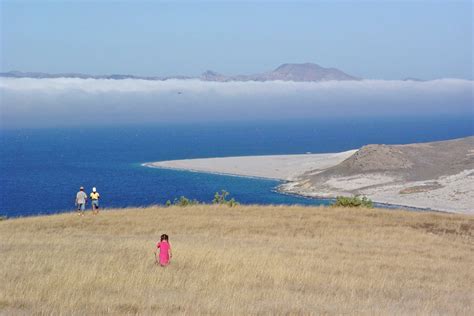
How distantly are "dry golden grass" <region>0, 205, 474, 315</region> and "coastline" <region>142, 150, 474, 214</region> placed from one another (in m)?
52.4

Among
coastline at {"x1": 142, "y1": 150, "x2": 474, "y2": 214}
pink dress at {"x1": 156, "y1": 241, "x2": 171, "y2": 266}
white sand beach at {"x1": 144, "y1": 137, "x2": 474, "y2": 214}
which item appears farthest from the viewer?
white sand beach at {"x1": 144, "y1": 137, "x2": 474, "y2": 214}

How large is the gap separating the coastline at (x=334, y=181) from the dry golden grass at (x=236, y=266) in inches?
2064

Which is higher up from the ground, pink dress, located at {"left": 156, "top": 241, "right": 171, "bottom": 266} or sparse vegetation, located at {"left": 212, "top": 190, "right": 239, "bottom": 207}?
pink dress, located at {"left": 156, "top": 241, "right": 171, "bottom": 266}

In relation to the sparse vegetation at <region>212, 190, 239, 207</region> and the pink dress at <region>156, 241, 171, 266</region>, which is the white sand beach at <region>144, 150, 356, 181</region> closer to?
the sparse vegetation at <region>212, 190, 239, 207</region>

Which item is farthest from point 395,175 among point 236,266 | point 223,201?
point 236,266

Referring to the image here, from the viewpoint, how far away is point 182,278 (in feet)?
52.4

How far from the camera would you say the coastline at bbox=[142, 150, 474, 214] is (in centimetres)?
8506

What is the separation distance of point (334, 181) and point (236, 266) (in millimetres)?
86831

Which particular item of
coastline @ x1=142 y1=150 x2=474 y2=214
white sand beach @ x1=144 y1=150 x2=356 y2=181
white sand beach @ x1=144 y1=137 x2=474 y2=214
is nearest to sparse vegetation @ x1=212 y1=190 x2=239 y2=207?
coastline @ x1=142 y1=150 x2=474 y2=214

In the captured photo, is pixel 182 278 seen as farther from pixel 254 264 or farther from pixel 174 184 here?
pixel 174 184

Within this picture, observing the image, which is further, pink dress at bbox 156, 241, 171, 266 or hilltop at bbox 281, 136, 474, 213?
hilltop at bbox 281, 136, 474, 213

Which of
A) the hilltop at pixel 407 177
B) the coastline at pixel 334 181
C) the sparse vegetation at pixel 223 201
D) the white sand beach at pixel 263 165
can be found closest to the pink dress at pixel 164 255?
the sparse vegetation at pixel 223 201

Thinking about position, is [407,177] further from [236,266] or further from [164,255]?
[164,255]

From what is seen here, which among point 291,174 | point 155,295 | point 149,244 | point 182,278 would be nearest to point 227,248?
point 149,244
